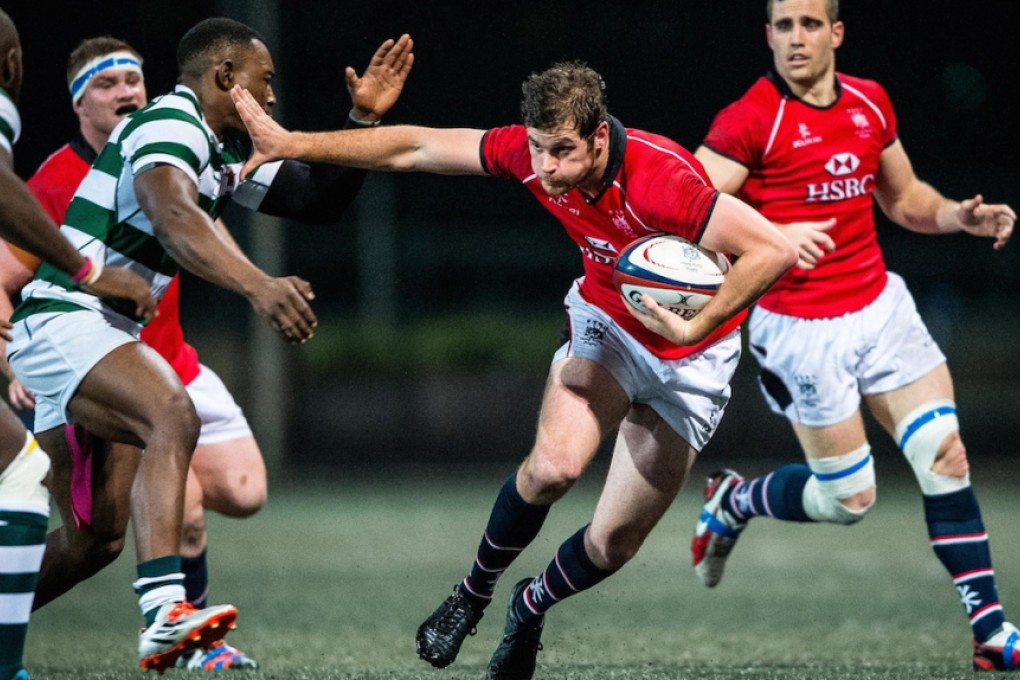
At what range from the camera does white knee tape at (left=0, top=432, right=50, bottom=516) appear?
4.02 meters

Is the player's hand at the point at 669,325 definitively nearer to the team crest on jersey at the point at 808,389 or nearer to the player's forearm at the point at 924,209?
the team crest on jersey at the point at 808,389

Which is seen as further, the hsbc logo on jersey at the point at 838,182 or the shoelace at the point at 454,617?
the hsbc logo on jersey at the point at 838,182

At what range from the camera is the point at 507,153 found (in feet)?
16.4

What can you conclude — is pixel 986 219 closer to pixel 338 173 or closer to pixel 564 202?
pixel 564 202

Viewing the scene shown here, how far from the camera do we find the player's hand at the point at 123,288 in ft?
13.5

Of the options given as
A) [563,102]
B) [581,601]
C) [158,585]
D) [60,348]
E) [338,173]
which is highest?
[563,102]

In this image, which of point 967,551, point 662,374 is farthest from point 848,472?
point 662,374

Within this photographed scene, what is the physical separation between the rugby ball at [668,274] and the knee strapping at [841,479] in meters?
1.69

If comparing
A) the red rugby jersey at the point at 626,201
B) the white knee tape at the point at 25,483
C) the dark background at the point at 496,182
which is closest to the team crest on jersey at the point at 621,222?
the red rugby jersey at the point at 626,201

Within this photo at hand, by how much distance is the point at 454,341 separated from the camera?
15.6 m

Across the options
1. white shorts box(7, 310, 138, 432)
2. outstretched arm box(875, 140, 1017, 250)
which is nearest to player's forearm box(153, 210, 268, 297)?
white shorts box(7, 310, 138, 432)

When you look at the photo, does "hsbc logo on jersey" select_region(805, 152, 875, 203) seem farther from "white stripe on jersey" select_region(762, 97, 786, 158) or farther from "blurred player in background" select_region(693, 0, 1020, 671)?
"white stripe on jersey" select_region(762, 97, 786, 158)

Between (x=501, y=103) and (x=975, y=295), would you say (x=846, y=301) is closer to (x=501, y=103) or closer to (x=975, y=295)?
(x=975, y=295)

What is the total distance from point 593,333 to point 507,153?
688mm
